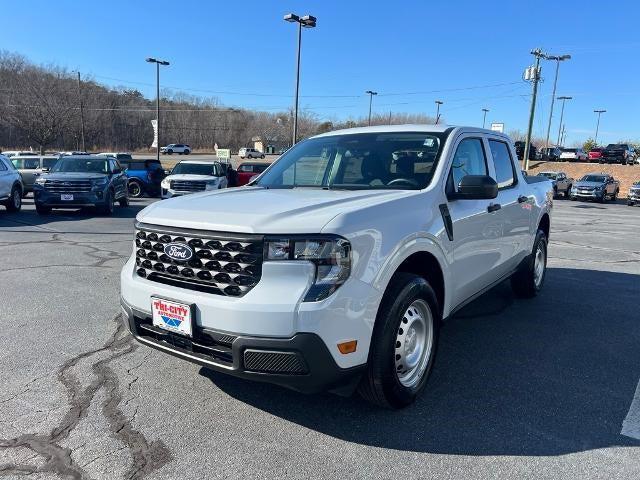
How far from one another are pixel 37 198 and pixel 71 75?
67751mm

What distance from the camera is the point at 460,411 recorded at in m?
3.35

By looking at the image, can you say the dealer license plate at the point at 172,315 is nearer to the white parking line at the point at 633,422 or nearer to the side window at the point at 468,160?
the side window at the point at 468,160

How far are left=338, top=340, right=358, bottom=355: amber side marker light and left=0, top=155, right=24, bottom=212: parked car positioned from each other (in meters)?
14.2

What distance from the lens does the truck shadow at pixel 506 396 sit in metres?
3.03

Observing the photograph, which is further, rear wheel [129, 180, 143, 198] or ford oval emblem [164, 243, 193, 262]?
rear wheel [129, 180, 143, 198]

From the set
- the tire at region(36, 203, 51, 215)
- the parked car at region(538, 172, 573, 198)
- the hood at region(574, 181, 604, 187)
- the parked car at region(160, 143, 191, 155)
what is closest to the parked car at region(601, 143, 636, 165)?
the parked car at region(538, 172, 573, 198)

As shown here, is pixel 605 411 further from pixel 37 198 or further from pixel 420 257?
pixel 37 198

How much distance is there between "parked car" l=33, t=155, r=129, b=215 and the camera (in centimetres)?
1362

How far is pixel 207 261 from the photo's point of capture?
2922 mm

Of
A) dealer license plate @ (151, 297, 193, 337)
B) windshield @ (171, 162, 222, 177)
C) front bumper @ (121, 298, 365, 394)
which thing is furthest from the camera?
windshield @ (171, 162, 222, 177)

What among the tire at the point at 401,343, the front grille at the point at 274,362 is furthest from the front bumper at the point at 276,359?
the tire at the point at 401,343

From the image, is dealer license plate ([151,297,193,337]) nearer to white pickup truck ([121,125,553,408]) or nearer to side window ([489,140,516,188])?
white pickup truck ([121,125,553,408])

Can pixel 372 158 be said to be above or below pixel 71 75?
below

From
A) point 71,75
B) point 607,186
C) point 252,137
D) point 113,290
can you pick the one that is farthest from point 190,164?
point 252,137
